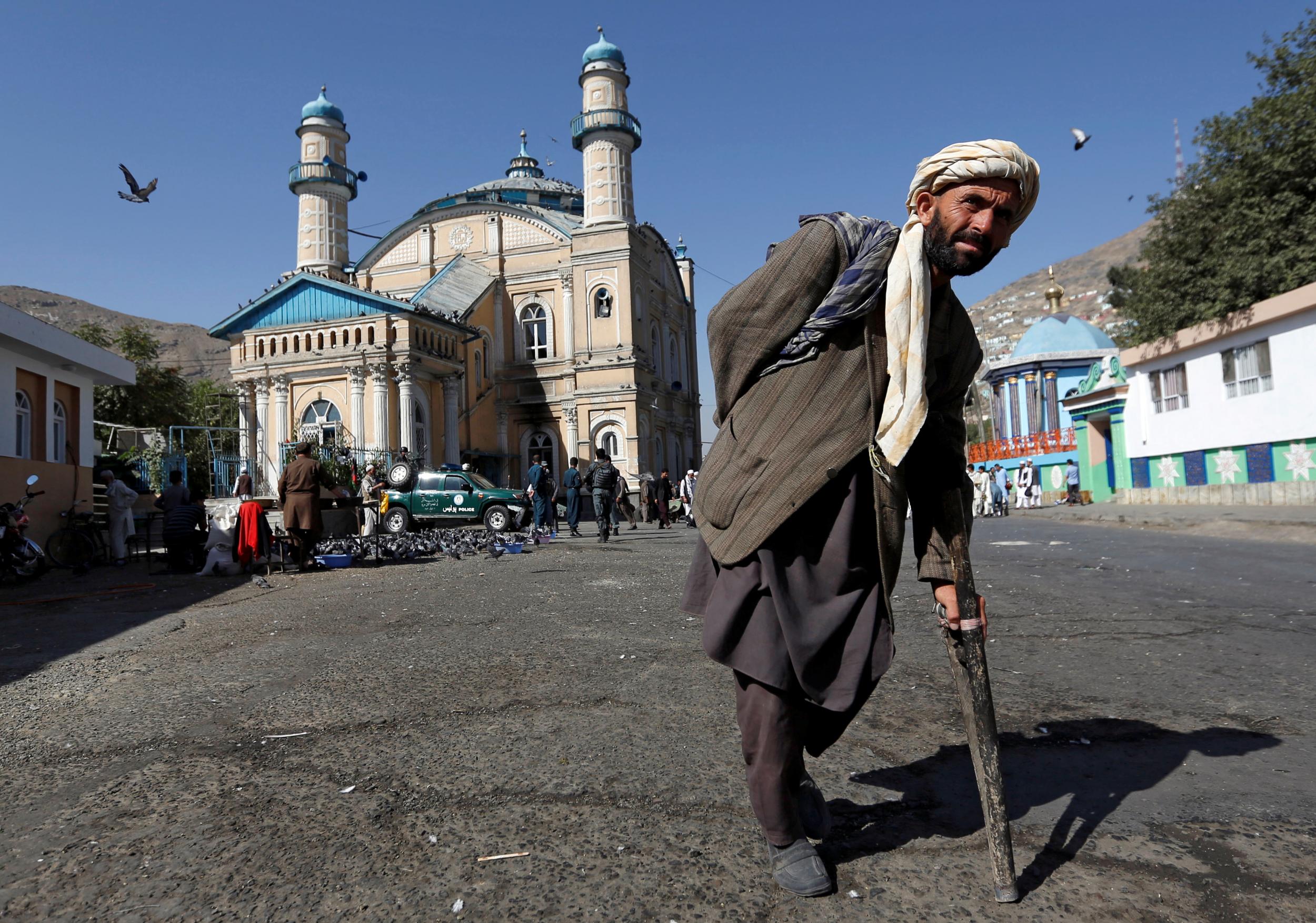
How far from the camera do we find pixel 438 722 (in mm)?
3197

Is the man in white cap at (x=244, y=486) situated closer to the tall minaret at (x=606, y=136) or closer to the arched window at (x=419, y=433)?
the arched window at (x=419, y=433)

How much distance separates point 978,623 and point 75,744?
3069 millimetres

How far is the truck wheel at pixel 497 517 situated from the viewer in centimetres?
2086

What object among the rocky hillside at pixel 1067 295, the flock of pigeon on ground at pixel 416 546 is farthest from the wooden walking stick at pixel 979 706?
the rocky hillside at pixel 1067 295

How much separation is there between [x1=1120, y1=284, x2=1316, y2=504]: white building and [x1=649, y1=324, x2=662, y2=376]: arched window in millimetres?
20189

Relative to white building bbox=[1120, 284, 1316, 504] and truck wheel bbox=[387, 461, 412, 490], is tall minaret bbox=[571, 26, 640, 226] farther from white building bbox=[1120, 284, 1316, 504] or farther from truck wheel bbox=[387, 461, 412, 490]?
white building bbox=[1120, 284, 1316, 504]

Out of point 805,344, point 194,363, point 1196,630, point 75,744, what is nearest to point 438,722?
point 75,744

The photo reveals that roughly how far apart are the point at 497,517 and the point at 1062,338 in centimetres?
2715

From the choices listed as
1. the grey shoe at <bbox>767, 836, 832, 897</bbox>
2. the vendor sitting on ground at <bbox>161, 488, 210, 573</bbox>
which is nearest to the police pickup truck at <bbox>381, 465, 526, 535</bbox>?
the vendor sitting on ground at <bbox>161, 488, 210, 573</bbox>

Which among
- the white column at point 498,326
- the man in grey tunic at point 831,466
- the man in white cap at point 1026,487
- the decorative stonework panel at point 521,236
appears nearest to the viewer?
the man in grey tunic at point 831,466

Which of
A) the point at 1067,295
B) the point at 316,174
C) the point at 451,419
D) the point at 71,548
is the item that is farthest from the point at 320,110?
the point at 1067,295

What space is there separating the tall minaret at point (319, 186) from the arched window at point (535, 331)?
7828mm

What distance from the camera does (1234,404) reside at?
1828cm

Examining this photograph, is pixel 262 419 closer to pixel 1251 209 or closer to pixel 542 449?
pixel 542 449
